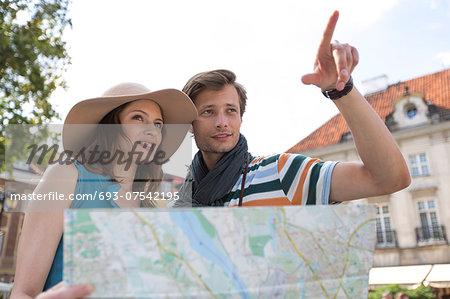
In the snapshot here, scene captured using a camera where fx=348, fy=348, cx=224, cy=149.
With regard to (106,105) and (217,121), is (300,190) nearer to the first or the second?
(217,121)

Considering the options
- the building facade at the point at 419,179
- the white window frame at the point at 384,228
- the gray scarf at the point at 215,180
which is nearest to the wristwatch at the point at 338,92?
the gray scarf at the point at 215,180

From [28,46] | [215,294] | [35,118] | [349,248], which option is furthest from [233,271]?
[35,118]

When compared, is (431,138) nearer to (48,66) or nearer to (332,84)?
(48,66)

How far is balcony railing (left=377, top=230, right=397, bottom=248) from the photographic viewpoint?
714 inches

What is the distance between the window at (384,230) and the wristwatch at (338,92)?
19451 millimetres

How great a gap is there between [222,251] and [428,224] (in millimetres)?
19766

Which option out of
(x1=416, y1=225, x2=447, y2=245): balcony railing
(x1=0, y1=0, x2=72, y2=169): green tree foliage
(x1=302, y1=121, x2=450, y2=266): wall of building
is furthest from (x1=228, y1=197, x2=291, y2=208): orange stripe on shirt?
(x1=416, y1=225, x2=447, y2=245): balcony railing

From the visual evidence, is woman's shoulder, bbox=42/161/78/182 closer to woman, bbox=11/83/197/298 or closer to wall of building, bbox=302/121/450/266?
woman, bbox=11/83/197/298

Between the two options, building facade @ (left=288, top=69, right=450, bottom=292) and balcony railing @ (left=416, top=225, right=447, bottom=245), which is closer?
balcony railing @ (left=416, top=225, right=447, bottom=245)

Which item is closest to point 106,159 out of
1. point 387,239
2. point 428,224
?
point 428,224

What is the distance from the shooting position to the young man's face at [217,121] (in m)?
1.84

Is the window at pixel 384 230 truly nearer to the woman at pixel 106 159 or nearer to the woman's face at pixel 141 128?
the woman at pixel 106 159

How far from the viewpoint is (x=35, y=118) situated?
7.10 m

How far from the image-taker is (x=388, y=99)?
67.6ft
